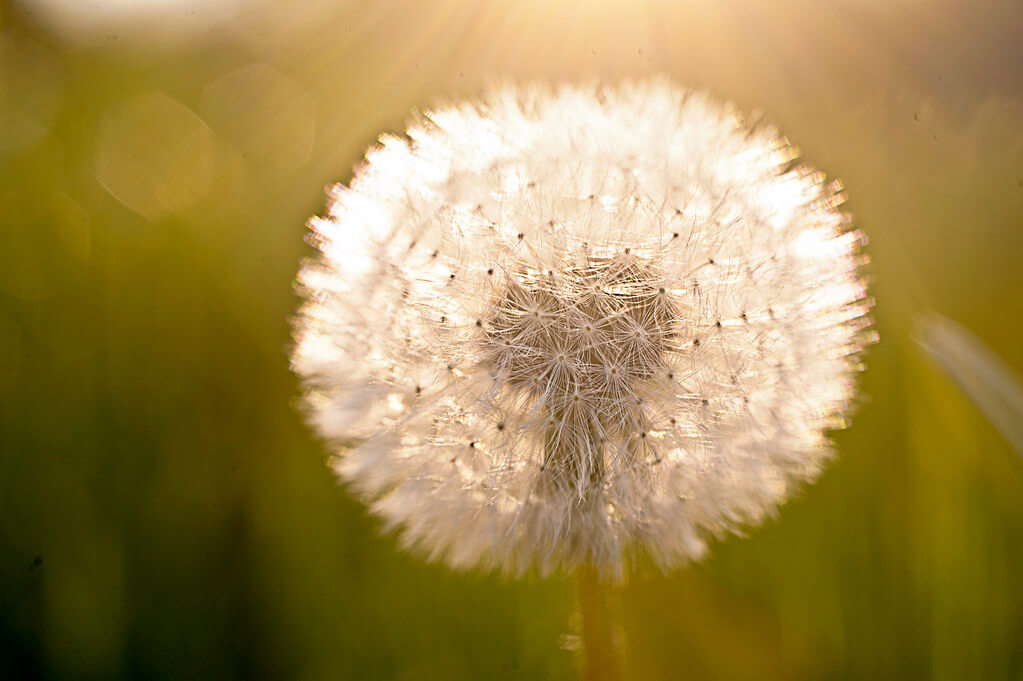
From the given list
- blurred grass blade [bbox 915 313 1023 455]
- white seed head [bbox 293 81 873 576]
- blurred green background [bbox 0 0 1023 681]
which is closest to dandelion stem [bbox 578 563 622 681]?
white seed head [bbox 293 81 873 576]

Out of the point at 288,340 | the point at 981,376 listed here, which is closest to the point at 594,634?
the point at 981,376

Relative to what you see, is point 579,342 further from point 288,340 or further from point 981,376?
point 288,340

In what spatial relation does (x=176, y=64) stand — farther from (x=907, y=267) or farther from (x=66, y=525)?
(x=907, y=267)

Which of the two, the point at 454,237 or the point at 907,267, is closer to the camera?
the point at 454,237

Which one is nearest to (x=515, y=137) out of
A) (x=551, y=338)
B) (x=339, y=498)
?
(x=551, y=338)

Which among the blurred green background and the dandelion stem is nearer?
the dandelion stem

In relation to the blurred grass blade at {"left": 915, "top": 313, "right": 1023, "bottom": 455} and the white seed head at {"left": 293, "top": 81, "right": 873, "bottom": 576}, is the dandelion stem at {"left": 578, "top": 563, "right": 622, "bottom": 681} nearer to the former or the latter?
the white seed head at {"left": 293, "top": 81, "right": 873, "bottom": 576}

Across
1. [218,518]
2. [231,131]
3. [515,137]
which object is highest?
[231,131]
